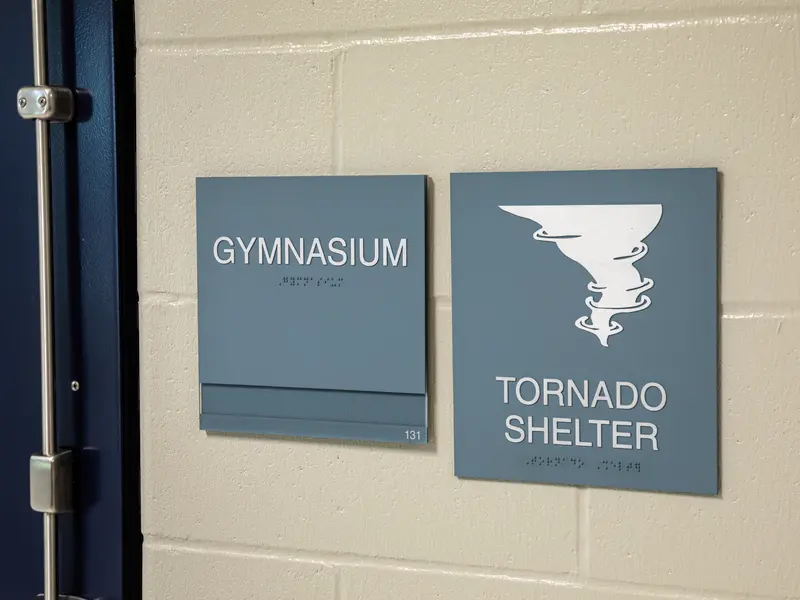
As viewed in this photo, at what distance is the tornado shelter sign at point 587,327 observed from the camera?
3.46 feet

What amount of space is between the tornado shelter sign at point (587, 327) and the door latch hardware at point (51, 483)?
550 mm

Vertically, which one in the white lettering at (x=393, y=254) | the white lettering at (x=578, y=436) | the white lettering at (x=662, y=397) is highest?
the white lettering at (x=393, y=254)

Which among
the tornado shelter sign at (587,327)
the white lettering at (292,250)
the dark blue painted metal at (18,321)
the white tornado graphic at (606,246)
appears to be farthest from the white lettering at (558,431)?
the dark blue painted metal at (18,321)

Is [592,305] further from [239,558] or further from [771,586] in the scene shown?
[239,558]

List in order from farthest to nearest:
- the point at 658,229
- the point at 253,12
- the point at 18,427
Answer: the point at 18,427 < the point at 253,12 < the point at 658,229

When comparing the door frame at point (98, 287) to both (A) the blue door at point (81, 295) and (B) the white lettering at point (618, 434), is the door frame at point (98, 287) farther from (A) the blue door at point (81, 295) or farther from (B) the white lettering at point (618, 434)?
(B) the white lettering at point (618, 434)

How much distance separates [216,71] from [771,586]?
942 mm

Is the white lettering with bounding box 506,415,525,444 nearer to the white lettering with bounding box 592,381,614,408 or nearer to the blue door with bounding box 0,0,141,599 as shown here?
the white lettering with bounding box 592,381,614,408

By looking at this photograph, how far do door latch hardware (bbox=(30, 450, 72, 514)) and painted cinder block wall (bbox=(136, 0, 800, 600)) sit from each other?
0.11 m

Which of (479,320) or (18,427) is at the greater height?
(479,320)

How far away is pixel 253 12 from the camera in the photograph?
1.19 meters

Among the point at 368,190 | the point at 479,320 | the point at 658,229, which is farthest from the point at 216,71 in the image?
the point at 658,229

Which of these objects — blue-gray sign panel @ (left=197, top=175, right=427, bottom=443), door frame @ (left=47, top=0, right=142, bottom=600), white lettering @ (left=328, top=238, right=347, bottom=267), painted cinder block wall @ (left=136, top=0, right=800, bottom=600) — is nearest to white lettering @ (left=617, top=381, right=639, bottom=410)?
painted cinder block wall @ (left=136, top=0, right=800, bottom=600)

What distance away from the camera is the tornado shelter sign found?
1.05 m
